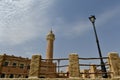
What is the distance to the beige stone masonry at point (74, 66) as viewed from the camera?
805cm

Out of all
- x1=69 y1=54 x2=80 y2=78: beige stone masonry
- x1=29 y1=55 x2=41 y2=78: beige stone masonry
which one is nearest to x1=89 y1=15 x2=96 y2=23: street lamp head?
x1=69 y1=54 x2=80 y2=78: beige stone masonry

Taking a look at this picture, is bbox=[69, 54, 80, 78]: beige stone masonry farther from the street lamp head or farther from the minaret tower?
the minaret tower

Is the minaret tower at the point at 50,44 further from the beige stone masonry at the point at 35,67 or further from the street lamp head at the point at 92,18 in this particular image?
the beige stone masonry at the point at 35,67

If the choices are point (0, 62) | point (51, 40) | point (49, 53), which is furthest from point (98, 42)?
point (51, 40)

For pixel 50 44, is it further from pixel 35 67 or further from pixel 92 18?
pixel 35 67

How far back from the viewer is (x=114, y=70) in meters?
8.07

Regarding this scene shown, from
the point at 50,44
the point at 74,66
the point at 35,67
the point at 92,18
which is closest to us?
the point at 74,66

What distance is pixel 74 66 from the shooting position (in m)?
8.25

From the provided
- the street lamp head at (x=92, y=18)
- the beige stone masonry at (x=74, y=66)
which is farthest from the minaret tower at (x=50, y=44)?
the beige stone masonry at (x=74, y=66)

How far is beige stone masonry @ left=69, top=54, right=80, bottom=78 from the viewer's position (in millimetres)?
8055

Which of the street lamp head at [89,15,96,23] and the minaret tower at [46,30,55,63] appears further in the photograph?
the minaret tower at [46,30,55,63]

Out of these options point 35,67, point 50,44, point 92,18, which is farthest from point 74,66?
point 50,44

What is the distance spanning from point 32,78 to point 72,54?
2.67 meters

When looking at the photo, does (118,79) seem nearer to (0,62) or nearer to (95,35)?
(95,35)
